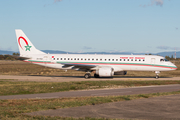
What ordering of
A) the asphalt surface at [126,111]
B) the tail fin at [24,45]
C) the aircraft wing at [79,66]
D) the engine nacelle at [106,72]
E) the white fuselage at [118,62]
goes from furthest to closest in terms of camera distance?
the tail fin at [24,45] → the white fuselage at [118,62] → the aircraft wing at [79,66] → the engine nacelle at [106,72] → the asphalt surface at [126,111]

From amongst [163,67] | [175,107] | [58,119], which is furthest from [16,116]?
[163,67]

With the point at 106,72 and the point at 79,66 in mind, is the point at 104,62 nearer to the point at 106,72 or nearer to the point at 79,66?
the point at 106,72

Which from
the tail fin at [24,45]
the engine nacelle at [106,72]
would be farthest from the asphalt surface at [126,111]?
the tail fin at [24,45]

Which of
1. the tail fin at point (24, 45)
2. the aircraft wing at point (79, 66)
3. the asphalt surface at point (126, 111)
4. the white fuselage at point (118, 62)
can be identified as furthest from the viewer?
the tail fin at point (24, 45)

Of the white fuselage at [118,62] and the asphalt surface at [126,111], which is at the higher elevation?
the white fuselage at [118,62]

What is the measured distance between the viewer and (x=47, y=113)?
38.7ft

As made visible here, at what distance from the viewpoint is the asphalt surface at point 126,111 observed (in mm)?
11133

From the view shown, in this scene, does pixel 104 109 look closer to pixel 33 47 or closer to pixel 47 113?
pixel 47 113

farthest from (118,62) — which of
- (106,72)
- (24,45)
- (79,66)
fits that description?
(24,45)

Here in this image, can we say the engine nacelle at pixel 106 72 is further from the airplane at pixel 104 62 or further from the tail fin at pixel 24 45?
the tail fin at pixel 24 45

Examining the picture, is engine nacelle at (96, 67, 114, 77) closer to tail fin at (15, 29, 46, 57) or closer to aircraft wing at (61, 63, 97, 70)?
aircraft wing at (61, 63, 97, 70)

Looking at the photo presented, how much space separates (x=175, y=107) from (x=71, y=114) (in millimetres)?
6144

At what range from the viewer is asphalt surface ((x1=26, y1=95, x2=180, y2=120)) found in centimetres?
1113

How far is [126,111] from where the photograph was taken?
12.3 m
